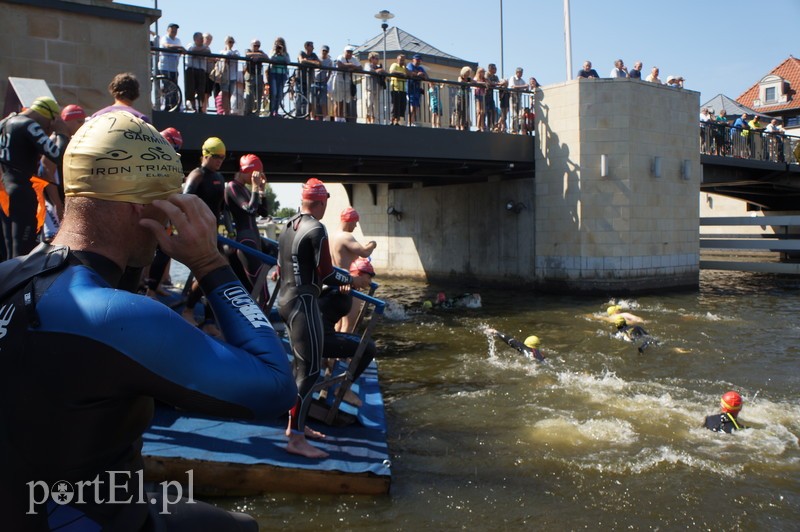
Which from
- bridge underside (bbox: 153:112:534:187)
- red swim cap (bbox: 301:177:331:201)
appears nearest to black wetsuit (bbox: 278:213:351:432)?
red swim cap (bbox: 301:177:331:201)

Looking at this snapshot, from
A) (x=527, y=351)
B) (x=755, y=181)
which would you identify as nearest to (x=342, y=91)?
(x=527, y=351)

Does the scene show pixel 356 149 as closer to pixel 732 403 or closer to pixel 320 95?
pixel 320 95

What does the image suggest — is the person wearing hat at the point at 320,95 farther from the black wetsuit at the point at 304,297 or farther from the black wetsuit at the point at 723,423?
the black wetsuit at the point at 723,423

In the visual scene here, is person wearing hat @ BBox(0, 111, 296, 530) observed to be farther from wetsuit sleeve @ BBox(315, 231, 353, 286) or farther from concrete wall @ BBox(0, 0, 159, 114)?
concrete wall @ BBox(0, 0, 159, 114)

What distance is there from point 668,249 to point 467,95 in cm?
731

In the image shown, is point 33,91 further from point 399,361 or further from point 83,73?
point 399,361

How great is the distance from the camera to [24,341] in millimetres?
1441

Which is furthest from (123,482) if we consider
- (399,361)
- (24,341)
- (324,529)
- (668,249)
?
(668,249)

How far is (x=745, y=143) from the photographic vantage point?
2408cm

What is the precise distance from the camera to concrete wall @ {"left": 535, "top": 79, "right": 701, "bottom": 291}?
17.7 m

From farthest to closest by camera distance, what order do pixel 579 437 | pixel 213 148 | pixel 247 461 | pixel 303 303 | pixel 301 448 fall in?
pixel 213 148 → pixel 579 437 → pixel 303 303 → pixel 301 448 → pixel 247 461

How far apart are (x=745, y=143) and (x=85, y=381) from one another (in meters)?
26.7

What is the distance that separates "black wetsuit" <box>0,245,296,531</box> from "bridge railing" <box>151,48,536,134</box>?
37.5 feet

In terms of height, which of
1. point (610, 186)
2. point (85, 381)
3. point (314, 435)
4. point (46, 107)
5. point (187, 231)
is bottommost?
point (314, 435)
